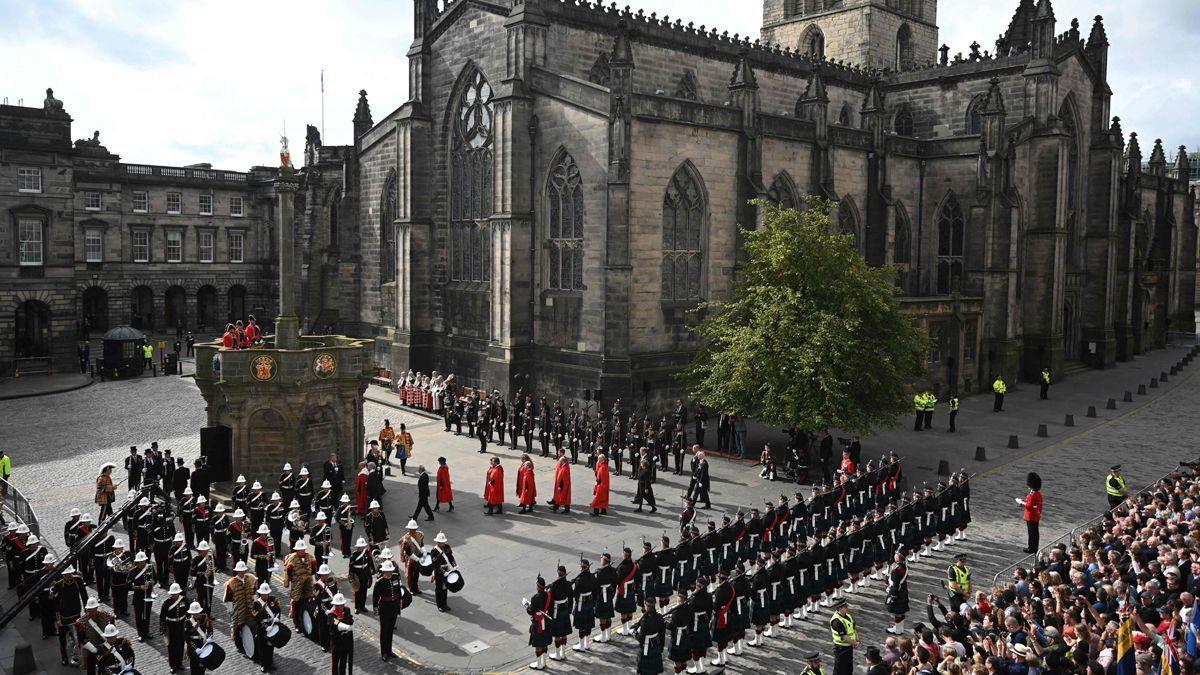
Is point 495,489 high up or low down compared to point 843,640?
up

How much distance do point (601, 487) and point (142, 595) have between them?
406 inches

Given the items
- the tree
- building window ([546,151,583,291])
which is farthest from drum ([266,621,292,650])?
building window ([546,151,583,291])

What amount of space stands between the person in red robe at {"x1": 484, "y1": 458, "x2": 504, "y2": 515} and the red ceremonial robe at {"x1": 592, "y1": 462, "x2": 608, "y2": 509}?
7.61 ft

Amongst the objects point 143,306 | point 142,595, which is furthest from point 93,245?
point 142,595

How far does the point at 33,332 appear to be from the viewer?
48094 mm

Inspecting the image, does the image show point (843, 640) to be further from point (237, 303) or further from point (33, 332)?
point (237, 303)

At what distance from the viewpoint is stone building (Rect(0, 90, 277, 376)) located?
43281mm

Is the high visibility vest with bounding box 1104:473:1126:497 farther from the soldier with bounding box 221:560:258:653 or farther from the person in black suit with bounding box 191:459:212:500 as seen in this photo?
the person in black suit with bounding box 191:459:212:500

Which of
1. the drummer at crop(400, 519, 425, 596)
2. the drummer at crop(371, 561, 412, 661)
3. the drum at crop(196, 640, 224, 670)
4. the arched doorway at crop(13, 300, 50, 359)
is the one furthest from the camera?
the arched doorway at crop(13, 300, 50, 359)

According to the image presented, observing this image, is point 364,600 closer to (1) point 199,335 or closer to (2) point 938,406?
(2) point 938,406

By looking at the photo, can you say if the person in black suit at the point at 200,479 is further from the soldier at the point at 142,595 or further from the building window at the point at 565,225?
the building window at the point at 565,225

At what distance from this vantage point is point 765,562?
15289 mm

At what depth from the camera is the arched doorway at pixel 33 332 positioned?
151ft

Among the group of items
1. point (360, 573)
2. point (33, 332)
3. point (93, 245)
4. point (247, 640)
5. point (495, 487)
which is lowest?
point (247, 640)
